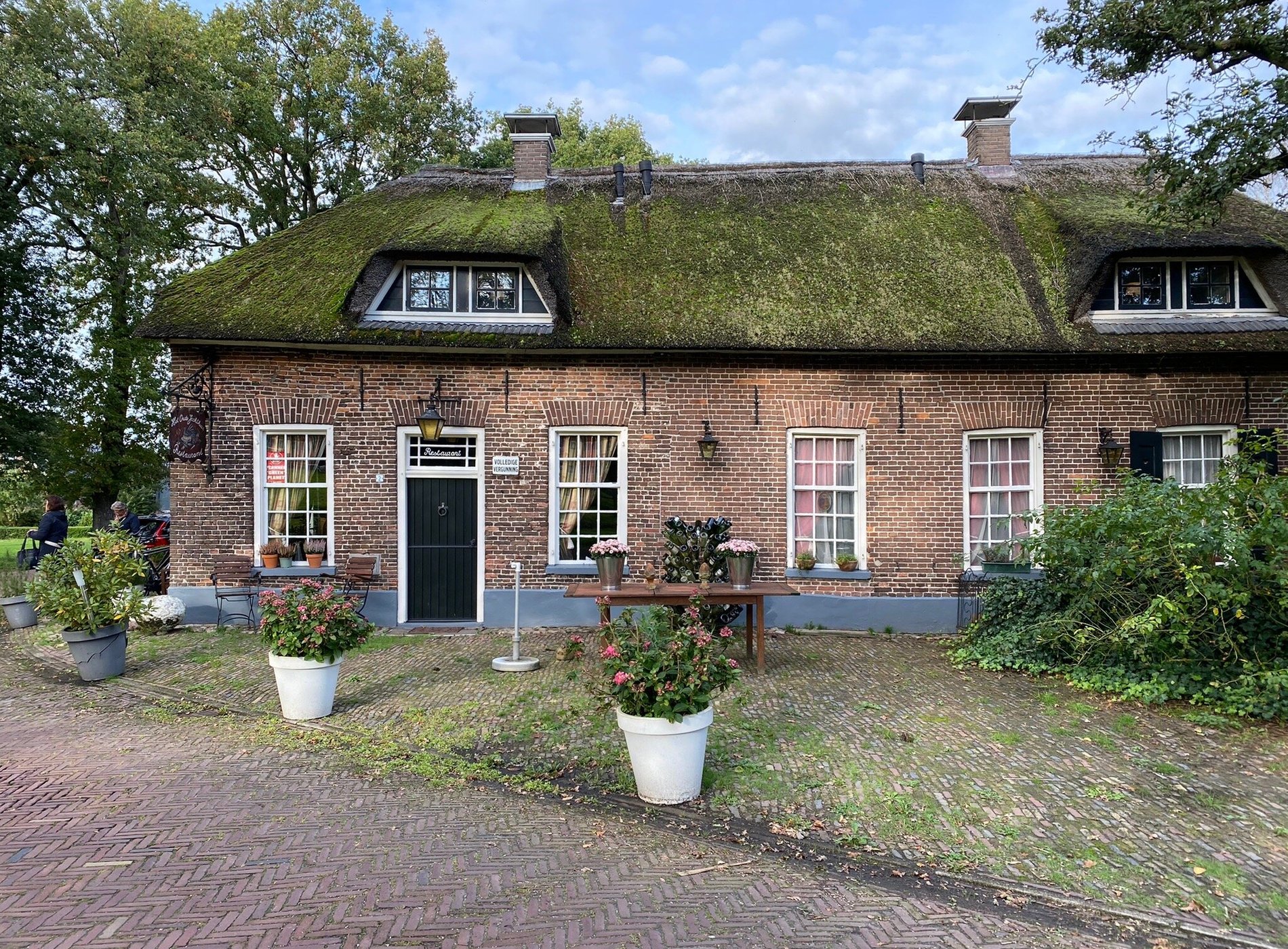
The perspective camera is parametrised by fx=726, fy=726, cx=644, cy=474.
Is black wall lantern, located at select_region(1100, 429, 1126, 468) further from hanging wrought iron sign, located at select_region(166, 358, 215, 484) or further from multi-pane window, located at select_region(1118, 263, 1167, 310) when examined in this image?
hanging wrought iron sign, located at select_region(166, 358, 215, 484)

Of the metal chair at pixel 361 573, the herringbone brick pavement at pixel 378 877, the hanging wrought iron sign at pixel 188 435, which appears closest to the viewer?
the herringbone brick pavement at pixel 378 877

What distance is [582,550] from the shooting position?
1012cm

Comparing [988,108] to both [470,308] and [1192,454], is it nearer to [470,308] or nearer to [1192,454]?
[1192,454]

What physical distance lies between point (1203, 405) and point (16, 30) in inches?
930

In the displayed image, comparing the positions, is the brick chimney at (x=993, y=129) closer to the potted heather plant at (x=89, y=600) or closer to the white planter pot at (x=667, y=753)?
the white planter pot at (x=667, y=753)

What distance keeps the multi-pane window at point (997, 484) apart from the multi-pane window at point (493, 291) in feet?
21.9

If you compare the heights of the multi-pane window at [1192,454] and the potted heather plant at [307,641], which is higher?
the multi-pane window at [1192,454]

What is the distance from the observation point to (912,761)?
17.4ft

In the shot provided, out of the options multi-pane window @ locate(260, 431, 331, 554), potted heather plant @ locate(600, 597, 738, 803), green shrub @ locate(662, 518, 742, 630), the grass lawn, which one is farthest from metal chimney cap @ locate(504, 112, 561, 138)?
the grass lawn

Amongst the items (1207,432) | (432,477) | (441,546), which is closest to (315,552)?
(441,546)

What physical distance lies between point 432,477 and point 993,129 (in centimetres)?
1114

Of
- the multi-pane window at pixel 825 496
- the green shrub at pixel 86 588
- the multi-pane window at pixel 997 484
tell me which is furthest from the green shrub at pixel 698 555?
the green shrub at pixel 86 588

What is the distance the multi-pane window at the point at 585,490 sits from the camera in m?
10.0

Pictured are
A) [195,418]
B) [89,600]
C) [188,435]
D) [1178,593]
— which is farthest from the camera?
[195,418]
